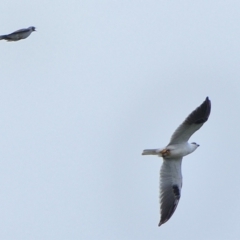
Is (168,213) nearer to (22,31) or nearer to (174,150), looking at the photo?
(174,150)

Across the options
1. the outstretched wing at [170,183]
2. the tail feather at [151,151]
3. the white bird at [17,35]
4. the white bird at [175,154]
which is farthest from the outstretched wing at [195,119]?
the white bird at [17,35]

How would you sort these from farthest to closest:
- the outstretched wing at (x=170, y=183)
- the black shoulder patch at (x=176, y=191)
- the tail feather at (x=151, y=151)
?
the black shoulder patch at (x=176, y=191), the outstretched wing at (x=170, y=183), the tail feather at (x=151, y=151)

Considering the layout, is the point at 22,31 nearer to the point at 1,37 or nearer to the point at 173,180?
the point at 1,37

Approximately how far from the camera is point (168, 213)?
3569 cm

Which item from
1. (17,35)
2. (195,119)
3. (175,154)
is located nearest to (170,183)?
(175,154)

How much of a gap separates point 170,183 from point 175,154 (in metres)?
1.25

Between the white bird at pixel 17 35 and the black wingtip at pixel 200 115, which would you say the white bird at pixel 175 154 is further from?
the white bird at pixel 17 35

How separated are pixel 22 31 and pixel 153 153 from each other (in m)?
5.13

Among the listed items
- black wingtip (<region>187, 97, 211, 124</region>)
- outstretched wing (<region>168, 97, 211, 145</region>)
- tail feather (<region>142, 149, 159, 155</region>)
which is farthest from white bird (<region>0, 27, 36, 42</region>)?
black wingtip (<region>187, 97, 211, 124</region>)

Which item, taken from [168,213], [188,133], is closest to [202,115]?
[188,133]

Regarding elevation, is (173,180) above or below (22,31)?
below

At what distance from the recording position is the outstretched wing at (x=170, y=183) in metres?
36.1

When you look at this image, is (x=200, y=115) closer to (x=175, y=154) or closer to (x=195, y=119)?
(x=195, y=119)

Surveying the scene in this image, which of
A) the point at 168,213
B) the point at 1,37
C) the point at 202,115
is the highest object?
the point at 1,37
